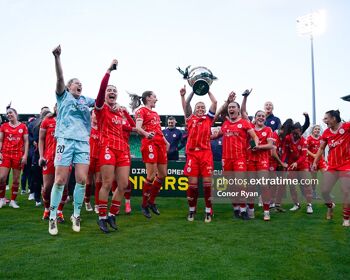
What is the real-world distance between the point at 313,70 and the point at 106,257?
3204 centimetres

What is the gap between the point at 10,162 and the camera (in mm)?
8797

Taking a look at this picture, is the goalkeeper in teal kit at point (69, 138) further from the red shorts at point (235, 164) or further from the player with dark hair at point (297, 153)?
the player with dark hair at point (297, 153)

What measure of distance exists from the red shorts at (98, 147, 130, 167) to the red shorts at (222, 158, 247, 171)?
7.72 ft

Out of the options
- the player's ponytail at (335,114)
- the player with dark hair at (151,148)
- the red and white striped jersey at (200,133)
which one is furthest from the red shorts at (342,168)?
the player with dark hair at (151,148)

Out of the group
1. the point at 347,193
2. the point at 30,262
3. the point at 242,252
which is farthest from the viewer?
the point at 347,193

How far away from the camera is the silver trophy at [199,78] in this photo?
742 cm

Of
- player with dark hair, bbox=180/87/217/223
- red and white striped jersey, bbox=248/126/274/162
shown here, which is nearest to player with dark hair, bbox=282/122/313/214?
red and white striped jersey, bbox=248/126/274/162

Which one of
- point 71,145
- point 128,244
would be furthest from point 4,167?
point 128,244

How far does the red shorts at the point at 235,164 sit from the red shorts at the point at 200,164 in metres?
0.48

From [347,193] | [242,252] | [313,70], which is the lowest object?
[242,252]

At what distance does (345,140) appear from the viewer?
7008 millimetres

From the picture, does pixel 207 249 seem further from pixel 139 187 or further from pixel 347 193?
pixel 139 187

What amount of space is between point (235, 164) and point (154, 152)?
167cm

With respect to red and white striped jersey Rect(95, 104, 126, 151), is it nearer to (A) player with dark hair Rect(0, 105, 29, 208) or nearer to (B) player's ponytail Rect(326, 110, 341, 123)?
(A) player with dark hair Rect(0, 105, 29, 208)
